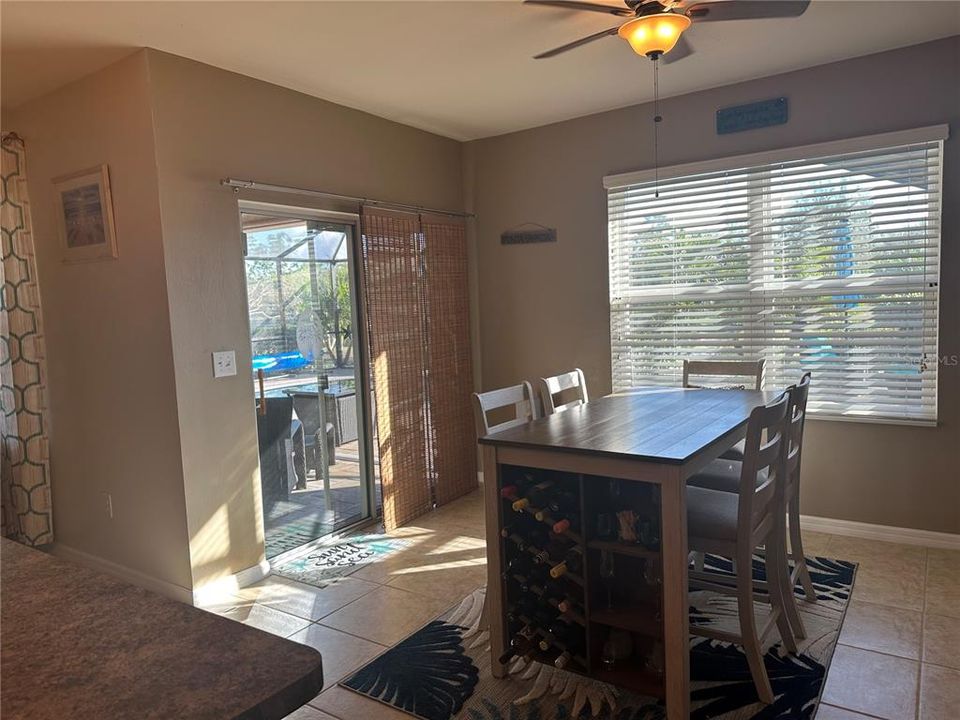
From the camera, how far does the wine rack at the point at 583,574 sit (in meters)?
2.11

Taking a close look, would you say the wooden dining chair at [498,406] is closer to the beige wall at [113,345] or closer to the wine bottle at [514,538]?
the wine bottle at [514,538]

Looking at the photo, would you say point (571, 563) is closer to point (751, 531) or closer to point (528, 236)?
point (751, 531)

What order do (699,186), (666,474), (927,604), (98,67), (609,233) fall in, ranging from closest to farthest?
(666,474)
(927,604)
(98,67)
(699,186)
(609,233)

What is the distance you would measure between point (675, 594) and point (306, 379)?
7.72 ft

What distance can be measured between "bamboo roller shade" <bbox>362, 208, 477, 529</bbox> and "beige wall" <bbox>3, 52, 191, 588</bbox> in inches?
46.9

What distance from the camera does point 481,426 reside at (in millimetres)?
2605

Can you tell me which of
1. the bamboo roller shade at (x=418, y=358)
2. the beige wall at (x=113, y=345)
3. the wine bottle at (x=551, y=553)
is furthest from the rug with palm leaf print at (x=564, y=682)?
the bamboo roller shade at (x=418, y=358)

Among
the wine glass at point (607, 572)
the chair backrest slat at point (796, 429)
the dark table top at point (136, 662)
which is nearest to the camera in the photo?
the dark table top at point (136, 662)

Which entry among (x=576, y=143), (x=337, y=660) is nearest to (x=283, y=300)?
(x=337, y=660)

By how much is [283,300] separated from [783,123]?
2836 millimetres

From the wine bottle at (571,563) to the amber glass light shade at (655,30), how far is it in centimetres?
177

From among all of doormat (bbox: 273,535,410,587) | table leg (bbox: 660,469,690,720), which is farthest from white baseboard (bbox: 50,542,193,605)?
table leg (bbox: 660,469,690,720)

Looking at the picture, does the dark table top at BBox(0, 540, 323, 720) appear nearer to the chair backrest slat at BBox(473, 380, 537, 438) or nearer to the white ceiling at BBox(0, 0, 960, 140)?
the chair backrest slat at BBox(473, 380, 537, 438)

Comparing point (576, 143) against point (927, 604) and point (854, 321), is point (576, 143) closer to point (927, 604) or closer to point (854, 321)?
point (854, 321)
